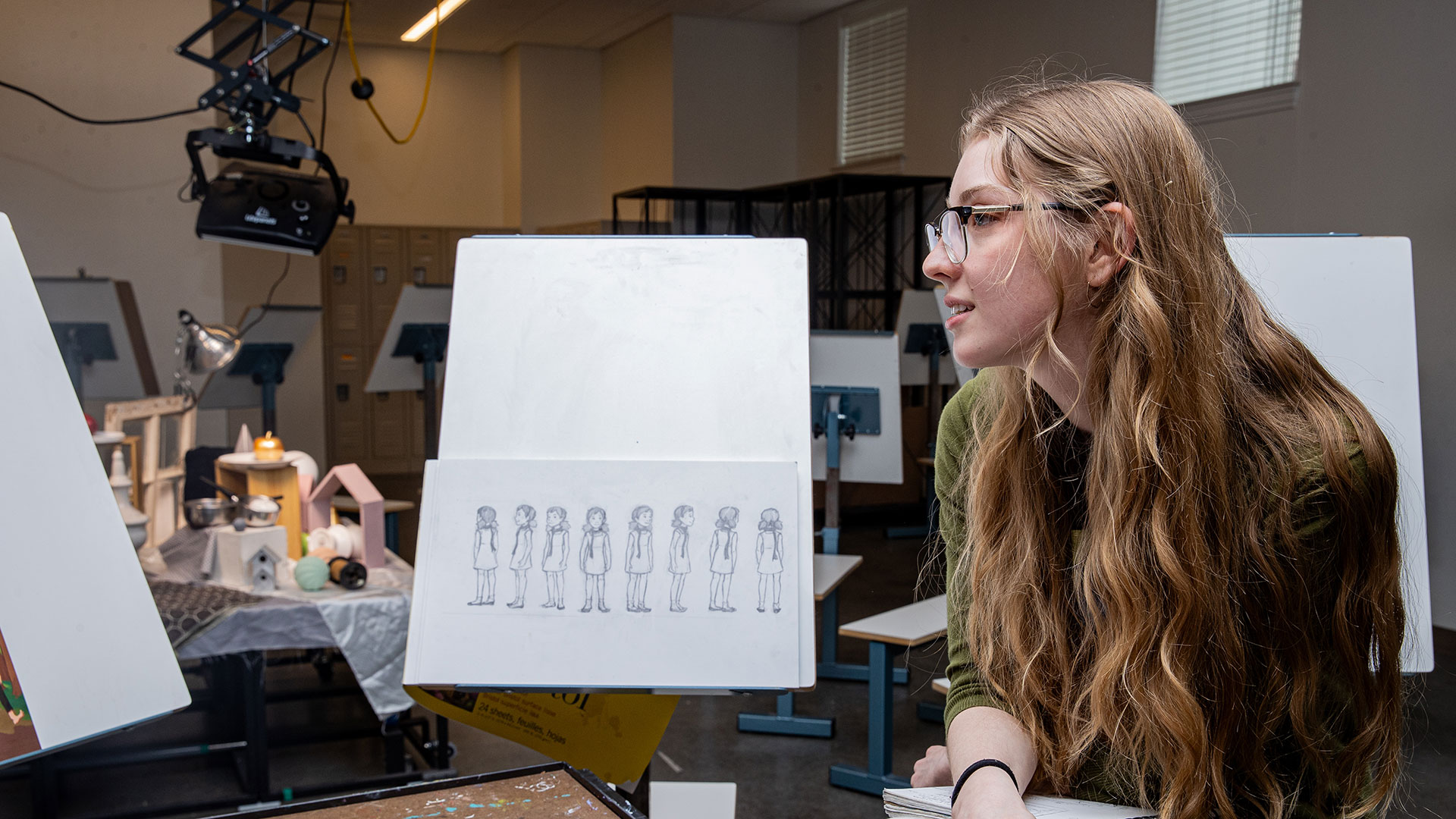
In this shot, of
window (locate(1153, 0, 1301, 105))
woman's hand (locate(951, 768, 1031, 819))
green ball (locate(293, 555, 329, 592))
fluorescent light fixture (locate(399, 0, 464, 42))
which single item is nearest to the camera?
woman's hand (locate(951, 768, 1031, 819))

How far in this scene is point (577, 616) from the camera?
4.35 feet

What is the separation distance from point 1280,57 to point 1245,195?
0.65m

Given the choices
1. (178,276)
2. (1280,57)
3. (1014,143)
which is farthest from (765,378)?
(1280,57)

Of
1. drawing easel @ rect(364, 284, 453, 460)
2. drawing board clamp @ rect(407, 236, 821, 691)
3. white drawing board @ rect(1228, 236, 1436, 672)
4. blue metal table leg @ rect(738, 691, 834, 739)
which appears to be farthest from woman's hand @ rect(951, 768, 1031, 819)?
drawing easel @ rect(364, 284, 453, 460)

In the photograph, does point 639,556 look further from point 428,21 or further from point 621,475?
point 428,21

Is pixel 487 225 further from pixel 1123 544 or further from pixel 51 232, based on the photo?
pixel 1123 544

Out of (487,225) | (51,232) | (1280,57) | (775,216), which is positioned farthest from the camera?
(487,225)

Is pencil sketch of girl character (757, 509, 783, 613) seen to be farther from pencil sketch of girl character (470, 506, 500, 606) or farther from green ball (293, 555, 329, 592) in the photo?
green ball (293, 555, 329, 592)

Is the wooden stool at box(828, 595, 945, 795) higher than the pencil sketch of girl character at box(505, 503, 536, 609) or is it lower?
lower

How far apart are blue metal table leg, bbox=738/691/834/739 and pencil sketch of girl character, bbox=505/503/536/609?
219 cm

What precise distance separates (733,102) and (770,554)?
756cm

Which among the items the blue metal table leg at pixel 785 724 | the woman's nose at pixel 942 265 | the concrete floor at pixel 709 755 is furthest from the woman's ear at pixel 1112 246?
the blue metal table leg at pixel 785 724

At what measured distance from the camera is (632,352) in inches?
56.7

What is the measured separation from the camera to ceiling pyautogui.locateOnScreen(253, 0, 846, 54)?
25.6 ft
